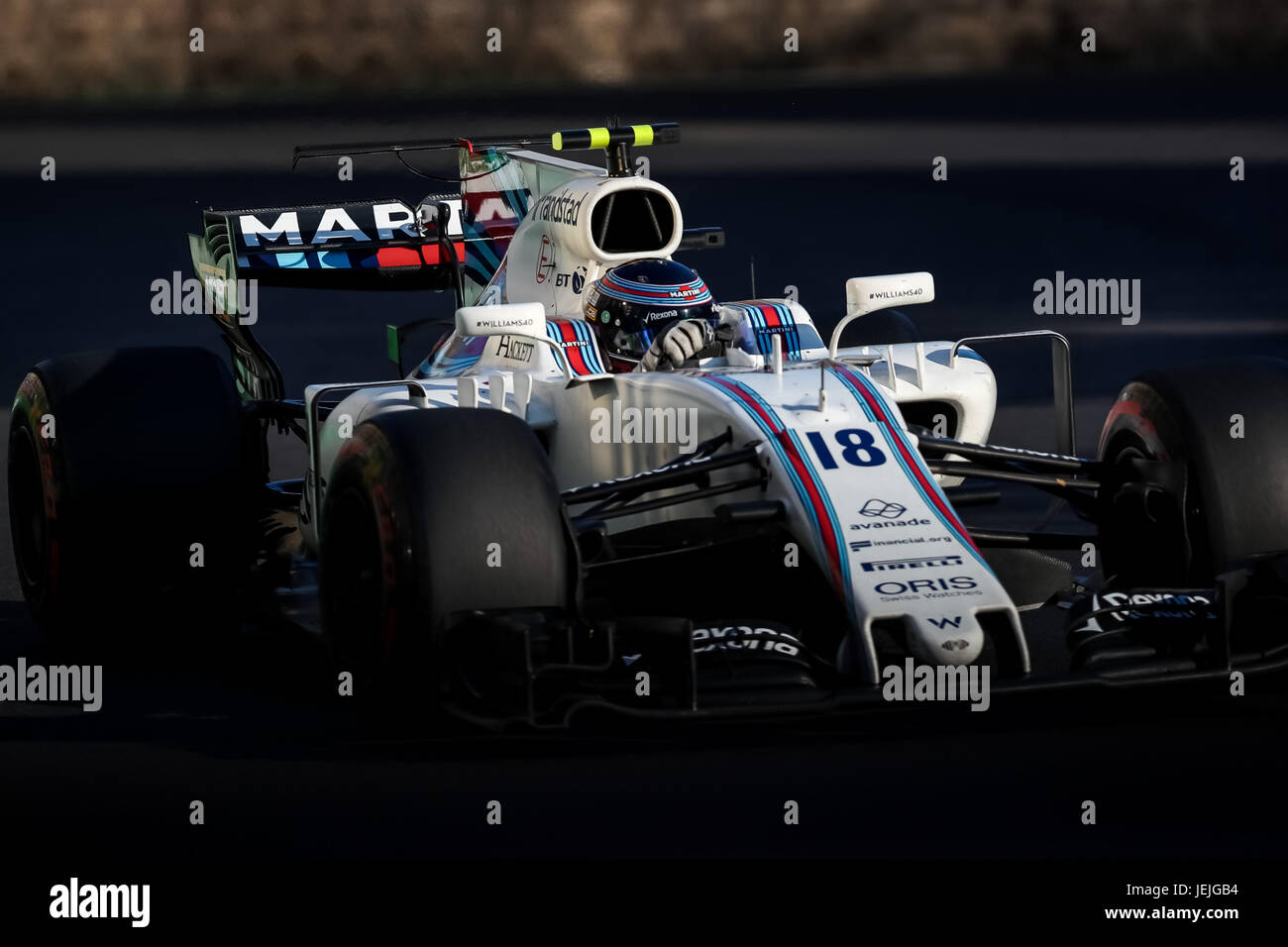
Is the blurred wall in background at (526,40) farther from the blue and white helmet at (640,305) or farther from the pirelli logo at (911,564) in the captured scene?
the pirelli logo at (911,564)

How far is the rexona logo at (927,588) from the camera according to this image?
6.13 metres

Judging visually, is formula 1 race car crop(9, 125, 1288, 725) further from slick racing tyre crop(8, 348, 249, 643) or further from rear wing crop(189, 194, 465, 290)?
rear wing crop(189, 194, 465, 290)

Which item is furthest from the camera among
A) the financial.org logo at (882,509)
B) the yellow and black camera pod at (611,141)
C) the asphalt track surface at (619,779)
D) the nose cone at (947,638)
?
the yellow and black camera pod at (611,141)

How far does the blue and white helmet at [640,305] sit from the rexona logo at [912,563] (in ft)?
6.14

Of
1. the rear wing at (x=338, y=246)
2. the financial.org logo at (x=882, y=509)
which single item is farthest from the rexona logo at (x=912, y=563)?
the rear wing at (x=338, y=246)

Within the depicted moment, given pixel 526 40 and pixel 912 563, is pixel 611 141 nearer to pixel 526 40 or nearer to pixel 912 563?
pixel 912 563

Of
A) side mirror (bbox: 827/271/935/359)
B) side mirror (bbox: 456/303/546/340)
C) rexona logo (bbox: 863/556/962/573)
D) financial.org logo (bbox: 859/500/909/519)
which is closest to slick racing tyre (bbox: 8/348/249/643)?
side mirror (bbox: 456/303/546/340)

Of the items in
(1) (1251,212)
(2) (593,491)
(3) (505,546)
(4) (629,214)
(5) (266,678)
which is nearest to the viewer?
(3) (505,546)

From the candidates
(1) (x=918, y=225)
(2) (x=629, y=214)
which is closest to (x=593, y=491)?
(2) (x=629, y=214)

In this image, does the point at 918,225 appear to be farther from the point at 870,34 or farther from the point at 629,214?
the point at 629,214

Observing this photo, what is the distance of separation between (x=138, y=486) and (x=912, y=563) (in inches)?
114

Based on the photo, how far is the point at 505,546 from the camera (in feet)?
19.8

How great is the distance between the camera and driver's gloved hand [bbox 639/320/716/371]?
7695 mm
